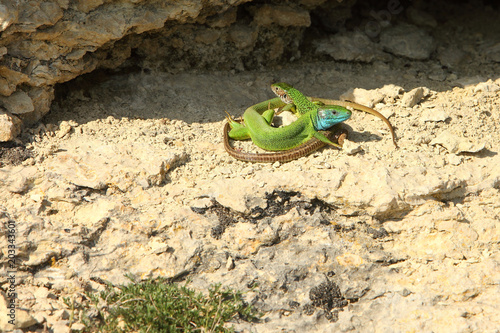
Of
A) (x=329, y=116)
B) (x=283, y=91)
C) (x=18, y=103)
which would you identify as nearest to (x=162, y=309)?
(x=329, y=116)

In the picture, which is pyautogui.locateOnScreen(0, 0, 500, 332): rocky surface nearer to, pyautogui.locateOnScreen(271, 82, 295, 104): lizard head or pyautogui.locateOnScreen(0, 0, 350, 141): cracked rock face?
pyautogui.locateOnScreen(0, 0, 350, 141): cracked rock face

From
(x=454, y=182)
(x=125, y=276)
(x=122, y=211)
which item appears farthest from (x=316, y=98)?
(x=125, y=276)

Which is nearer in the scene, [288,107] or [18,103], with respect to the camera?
[18,103]

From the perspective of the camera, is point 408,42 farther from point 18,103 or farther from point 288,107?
point 18,103

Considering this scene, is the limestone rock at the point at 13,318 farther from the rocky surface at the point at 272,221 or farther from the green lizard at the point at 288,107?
the green lizard at the point at 288,107

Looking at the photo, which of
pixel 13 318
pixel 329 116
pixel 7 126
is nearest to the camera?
pixel 13 318

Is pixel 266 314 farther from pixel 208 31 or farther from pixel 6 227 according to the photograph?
pixel 208 31

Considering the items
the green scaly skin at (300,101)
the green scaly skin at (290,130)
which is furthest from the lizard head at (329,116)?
the green scaly skin at (300,101)
